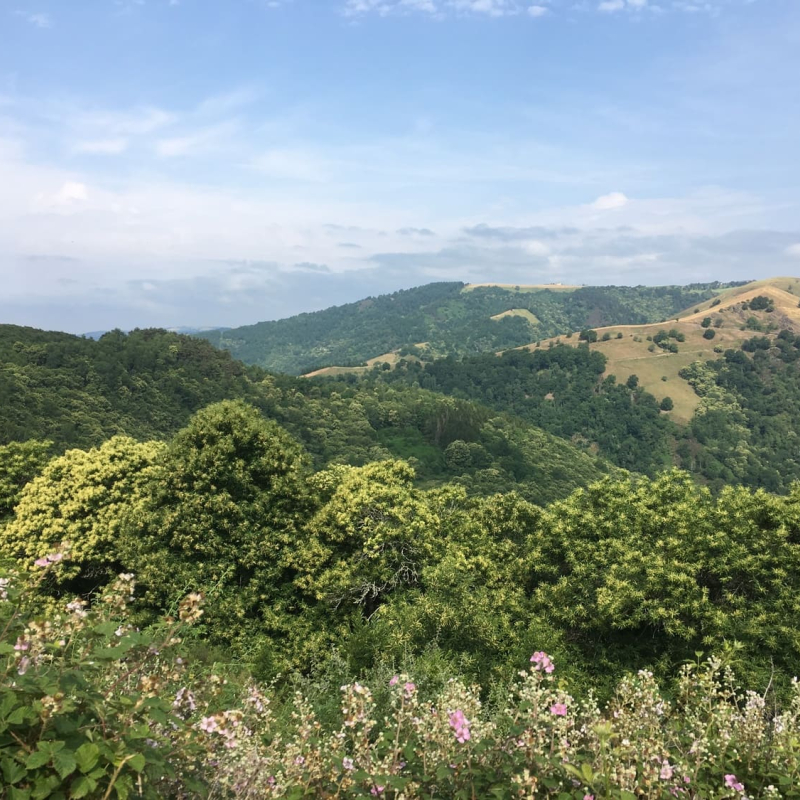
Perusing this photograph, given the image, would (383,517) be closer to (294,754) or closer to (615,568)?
(615,568)

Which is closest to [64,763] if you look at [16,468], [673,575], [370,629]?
[370,629]

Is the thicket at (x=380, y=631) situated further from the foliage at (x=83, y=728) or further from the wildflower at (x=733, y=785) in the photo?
the wildflower at (x=733, y=785)

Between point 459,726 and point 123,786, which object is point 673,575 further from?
point 123,786

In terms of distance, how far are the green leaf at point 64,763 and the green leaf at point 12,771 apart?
16 cm

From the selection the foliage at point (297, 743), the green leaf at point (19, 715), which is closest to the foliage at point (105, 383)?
the foliage at point (297, 743)

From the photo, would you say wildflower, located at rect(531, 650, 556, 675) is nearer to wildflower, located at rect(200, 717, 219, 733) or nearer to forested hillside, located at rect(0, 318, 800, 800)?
forested hillside, located at rect(0, 318, 800, 800)

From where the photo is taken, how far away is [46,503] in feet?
73.9

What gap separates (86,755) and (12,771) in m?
0.40

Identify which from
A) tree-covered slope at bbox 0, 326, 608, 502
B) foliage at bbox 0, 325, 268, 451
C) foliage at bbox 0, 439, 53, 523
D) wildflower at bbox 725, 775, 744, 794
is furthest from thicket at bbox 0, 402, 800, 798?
tree-covered slope at bbox 0, 326, 608, 502

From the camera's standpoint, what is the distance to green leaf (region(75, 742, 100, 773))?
124 inches

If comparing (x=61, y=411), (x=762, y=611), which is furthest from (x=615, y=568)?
(x=61, y=411)

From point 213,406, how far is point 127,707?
19.1 m

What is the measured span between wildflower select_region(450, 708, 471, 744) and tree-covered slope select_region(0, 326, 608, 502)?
278 ft

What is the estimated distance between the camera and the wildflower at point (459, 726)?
446cm
